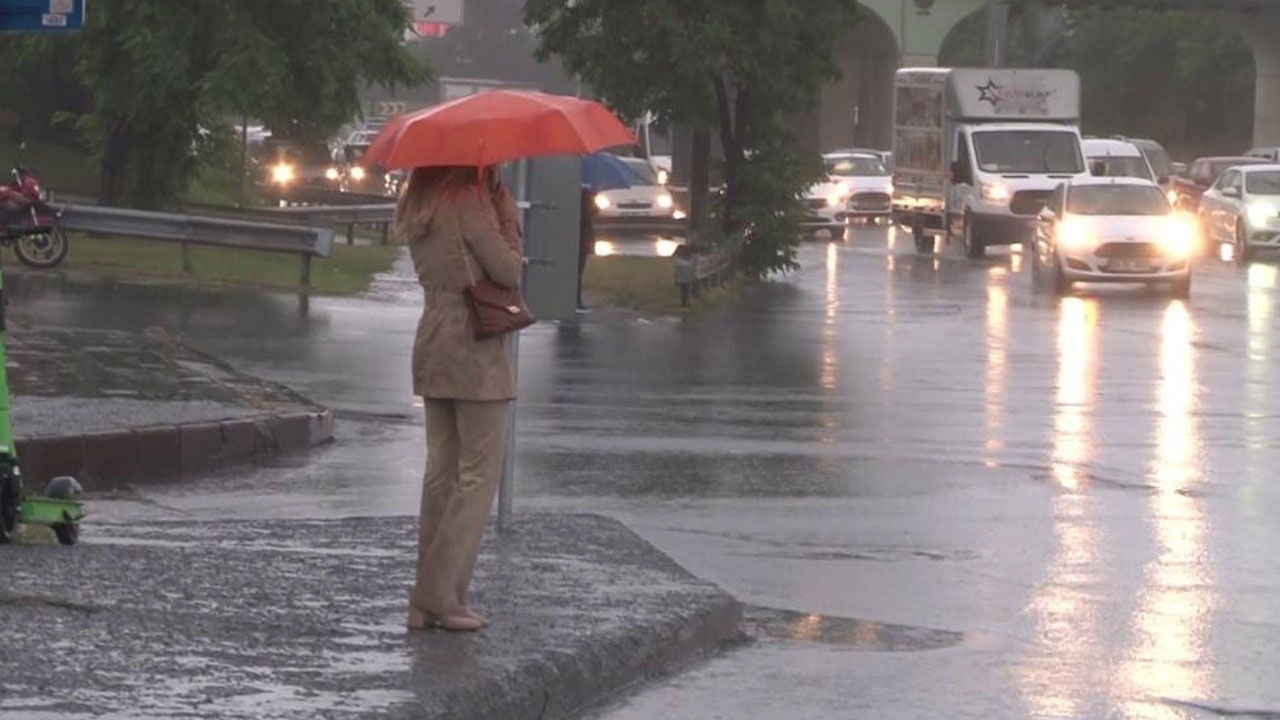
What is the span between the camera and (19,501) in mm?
9938

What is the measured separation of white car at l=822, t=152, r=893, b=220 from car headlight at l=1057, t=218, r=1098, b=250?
79.2ft

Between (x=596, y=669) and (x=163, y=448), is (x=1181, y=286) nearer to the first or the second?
(x=163, y=448)

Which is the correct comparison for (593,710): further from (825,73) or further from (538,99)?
(825,73)

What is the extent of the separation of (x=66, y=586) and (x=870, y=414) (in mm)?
10157

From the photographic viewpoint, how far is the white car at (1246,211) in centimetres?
4475

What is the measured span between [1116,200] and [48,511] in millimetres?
27367

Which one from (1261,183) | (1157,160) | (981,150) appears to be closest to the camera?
(1261,183)

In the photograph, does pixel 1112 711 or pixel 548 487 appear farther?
pixel 548 487

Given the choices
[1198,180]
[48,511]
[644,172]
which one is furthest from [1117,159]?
[48,511]

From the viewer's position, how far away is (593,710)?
8203mm

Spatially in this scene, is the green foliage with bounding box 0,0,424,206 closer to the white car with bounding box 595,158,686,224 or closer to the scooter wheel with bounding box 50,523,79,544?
the white car with bounding box 595,158,686,224

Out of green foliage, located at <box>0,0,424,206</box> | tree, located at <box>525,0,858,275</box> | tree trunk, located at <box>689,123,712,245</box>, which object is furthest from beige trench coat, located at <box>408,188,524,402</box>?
tree trunk, located at <box>689,123,712,245</box>

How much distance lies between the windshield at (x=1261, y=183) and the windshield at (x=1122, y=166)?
3884 mm

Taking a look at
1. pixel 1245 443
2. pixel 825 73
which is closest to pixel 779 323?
pixel 825 73
